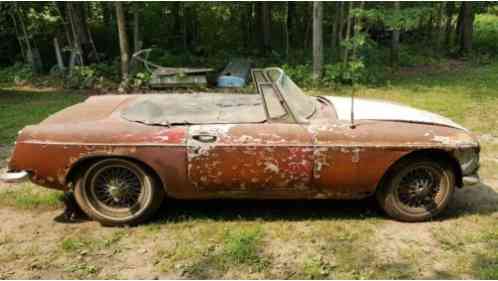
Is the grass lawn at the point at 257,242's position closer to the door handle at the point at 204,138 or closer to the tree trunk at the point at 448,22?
the door handle at the point at 204,138

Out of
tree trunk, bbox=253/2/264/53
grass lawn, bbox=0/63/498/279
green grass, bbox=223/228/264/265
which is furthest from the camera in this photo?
tree trunk, bbox=253/2/264/53

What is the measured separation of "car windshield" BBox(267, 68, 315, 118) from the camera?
155 inches

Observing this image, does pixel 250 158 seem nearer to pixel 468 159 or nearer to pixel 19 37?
pixel 468 159

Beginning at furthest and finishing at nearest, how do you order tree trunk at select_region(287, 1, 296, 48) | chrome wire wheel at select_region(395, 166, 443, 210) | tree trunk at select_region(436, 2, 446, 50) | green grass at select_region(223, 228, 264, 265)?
tree trunk at select_region(287, 1, 296, 48)
tree trunk at select_region(436, 2, 446, 50)
chrome wire wheel at select_region(395, 166, 443, 210)
green grass at select_region(223, 228, 264, 265)

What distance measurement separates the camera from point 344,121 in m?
3.83

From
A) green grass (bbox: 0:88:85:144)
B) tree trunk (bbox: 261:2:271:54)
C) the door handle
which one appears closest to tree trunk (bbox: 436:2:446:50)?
tree trunk (bbox: 261:2:271:54)

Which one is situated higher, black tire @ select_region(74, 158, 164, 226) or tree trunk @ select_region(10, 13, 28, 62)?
tree trunk @ select_region(10, 13, 28, 62)

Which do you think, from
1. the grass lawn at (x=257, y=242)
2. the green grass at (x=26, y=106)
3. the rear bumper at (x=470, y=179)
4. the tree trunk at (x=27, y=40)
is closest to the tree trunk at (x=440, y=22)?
the green grass at (x=26, y=106)

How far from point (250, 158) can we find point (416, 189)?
1.51 metres

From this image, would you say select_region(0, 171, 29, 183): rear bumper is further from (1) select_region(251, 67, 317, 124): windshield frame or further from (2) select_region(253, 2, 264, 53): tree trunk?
(2) select_region(253, 2, 264, 53): tree trunk

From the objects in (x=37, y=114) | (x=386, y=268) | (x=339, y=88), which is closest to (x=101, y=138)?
(x=386, y=268)

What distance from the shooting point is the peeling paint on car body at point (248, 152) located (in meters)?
3.55

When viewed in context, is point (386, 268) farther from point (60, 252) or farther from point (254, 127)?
point (60, 252)

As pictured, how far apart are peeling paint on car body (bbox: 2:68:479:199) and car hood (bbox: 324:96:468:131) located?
172 mm
